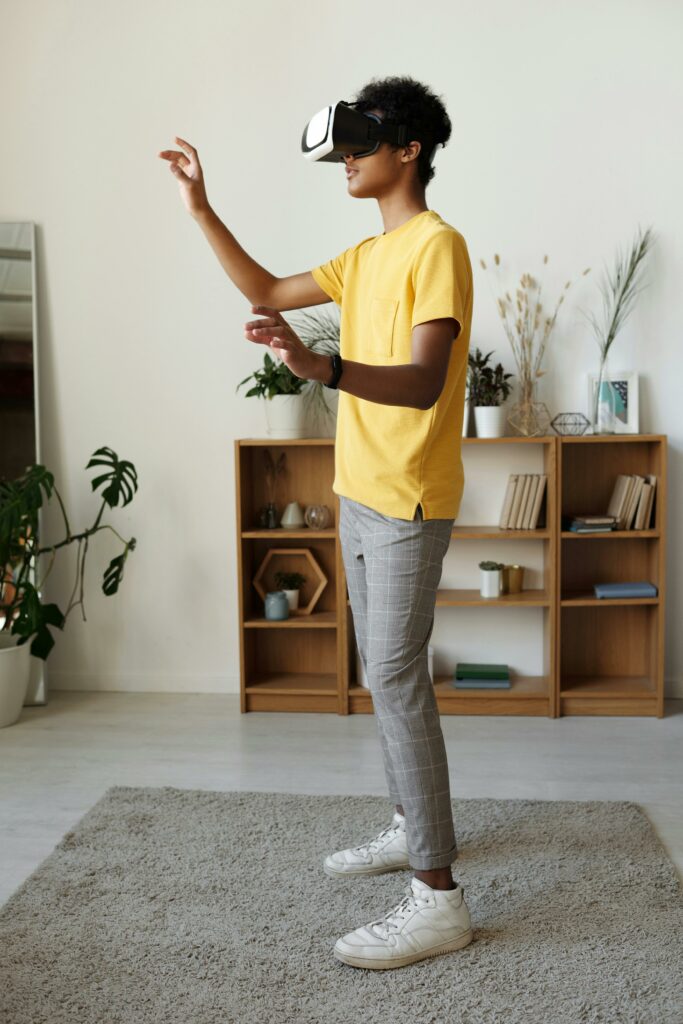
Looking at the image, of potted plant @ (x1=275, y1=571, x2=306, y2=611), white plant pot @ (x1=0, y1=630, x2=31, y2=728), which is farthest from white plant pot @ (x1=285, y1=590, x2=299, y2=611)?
white plant pot @ (x1=0, y1=630, x2=31, y2=728)

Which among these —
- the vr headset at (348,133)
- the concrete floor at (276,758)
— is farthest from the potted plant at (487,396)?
the vr headset at (348,133)

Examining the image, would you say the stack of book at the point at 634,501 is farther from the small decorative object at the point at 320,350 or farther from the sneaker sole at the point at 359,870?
the sneaker sole at the point at 359,870

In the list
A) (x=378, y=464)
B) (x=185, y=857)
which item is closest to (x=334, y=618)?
(x=185, y=857)

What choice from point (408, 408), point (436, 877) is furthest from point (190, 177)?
point (436, 877)

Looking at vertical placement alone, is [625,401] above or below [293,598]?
above

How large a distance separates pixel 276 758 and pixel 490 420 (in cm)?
137

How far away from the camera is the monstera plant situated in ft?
11.4

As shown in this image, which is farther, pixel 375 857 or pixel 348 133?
pixel 375 857

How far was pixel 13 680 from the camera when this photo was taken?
349 cm

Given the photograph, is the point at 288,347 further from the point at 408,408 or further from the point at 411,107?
the point at 411,107

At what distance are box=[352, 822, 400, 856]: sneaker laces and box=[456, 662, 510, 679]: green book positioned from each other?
134cm

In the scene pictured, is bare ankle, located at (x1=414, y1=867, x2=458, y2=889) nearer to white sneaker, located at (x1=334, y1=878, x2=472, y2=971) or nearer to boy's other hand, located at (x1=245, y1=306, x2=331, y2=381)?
white sneaker, located at (x1=334, y1=878, x2=472, y2=971)

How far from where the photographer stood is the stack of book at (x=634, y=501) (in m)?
3.50

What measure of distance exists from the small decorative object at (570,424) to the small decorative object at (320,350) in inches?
31.9
